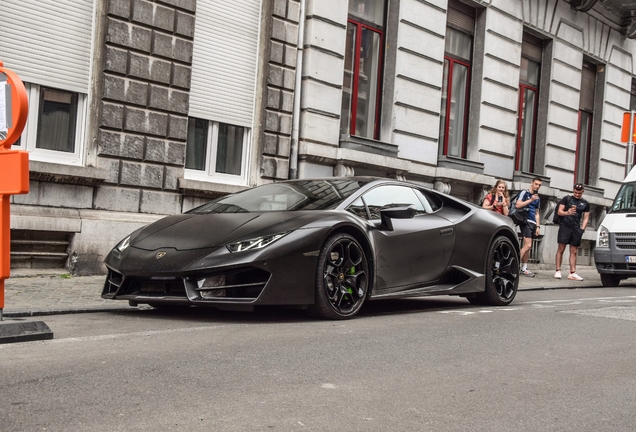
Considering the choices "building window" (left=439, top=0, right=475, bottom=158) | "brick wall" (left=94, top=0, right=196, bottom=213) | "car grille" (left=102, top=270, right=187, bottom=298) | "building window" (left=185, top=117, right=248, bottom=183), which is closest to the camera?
"car grille" (left=102, top=270, right=187, bottom=298)

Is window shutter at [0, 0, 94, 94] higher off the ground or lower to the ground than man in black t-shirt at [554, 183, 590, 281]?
higher

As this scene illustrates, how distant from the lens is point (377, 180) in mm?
7930

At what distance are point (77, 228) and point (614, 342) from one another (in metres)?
6.63

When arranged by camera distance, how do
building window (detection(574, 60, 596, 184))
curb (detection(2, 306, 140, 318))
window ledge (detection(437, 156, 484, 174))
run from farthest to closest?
→ building window (detection(574, 60, 596, 184))
window ledge (detection(437, 156, 484, 174))
curb (detection(2, 306, 140, 318))

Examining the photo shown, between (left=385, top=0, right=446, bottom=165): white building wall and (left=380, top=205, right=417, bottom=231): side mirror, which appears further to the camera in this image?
(left=385, top=0, right=446, bottom=165): white building wall

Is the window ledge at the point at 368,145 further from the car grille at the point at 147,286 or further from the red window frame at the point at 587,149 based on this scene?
the red window frame at the point at 587,149

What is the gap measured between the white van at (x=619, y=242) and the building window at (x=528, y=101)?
5.78 meters

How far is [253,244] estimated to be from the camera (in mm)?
6445

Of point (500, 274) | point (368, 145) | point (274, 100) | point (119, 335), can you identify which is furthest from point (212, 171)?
point (119, 335)

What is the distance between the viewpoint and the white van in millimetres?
14500

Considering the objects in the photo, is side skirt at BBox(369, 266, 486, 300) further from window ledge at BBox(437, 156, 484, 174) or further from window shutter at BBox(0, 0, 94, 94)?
window ledge at BBox(437, 156, 484, 174)

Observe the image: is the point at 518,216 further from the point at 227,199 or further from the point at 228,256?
the point at 228,256

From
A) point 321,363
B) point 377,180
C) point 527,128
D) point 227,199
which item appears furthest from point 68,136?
point 527,128

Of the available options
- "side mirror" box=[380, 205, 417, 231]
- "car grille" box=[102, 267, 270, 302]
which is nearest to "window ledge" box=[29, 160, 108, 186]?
"car grille" box=[102, 267, 270, 302]
